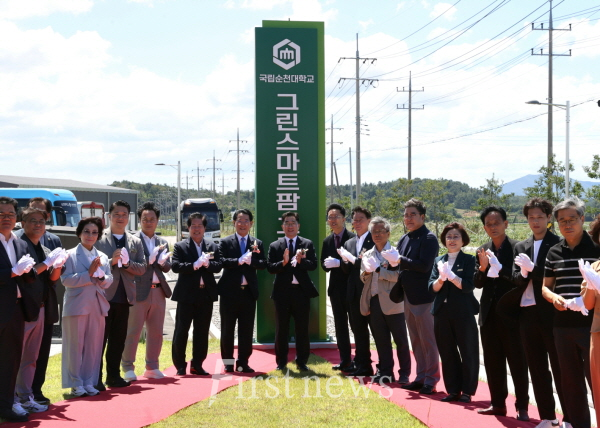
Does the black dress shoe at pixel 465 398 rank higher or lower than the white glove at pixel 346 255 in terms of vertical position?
lower

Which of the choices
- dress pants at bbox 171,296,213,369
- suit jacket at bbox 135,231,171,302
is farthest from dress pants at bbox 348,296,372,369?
suit jacket at bbox 135,231,171,302

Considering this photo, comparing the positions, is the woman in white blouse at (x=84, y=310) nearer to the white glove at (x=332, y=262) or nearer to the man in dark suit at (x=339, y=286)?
the white glove at (x=332, y=262)

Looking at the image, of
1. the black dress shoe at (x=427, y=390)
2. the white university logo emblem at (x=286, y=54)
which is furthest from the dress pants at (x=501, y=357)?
the white university logo emblem at (x=286, y=54)

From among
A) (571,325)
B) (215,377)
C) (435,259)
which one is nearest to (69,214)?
(215,377)

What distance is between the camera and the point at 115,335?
6.43 metres

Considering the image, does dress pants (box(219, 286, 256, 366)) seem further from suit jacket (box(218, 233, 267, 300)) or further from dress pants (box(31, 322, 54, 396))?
dress pants (box(31, 322, 54, 396))

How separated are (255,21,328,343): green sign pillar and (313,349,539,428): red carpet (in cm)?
285

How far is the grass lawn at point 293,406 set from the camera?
4961mm

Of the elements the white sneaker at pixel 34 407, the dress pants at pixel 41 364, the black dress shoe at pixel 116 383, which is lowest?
the black dress shoe at pixel 116 383

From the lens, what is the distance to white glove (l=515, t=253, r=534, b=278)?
466 centimetres

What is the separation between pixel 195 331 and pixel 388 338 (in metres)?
2.12

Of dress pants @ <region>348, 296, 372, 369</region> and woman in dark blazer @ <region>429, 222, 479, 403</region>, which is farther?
dress pants @ <region>348, 296, 372, 369</region>

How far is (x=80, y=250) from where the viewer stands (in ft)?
19.6
